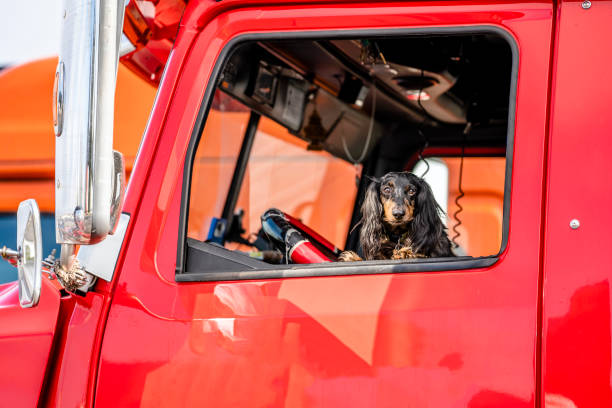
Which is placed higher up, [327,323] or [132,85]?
[132,85]

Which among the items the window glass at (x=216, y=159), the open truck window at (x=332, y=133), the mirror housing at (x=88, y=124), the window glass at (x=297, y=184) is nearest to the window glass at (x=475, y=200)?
the open truck window at (x=332, y=133)

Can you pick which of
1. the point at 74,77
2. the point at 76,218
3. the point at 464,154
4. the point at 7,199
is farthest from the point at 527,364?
the point at 7,199

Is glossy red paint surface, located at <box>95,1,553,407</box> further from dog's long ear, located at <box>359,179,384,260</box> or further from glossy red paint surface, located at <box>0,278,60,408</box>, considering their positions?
dog's long ear, located at <box>359,179,384,260</box>

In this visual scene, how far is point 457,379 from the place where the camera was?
1428 millimetres

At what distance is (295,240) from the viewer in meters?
1.97

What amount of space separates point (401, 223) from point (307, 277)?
0.54 m

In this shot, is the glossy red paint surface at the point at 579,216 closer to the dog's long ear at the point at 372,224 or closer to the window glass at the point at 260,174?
the dog's long ear at the point at 372,224

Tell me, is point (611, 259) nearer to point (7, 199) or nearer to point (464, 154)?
point (464, 154)

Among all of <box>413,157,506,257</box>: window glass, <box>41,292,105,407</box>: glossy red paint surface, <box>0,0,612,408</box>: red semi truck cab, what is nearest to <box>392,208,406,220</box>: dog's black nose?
<box>0,0,612,408</box>: red semi truck cab

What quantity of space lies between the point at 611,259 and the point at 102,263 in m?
1.09

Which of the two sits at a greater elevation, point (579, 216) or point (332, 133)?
point (332, 133)

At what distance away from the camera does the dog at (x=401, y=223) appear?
1922 mm

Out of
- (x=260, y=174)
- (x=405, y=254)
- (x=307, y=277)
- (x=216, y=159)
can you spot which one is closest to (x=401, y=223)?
(x=405, y=254)

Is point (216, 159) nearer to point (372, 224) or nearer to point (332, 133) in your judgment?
point (332, 133)
